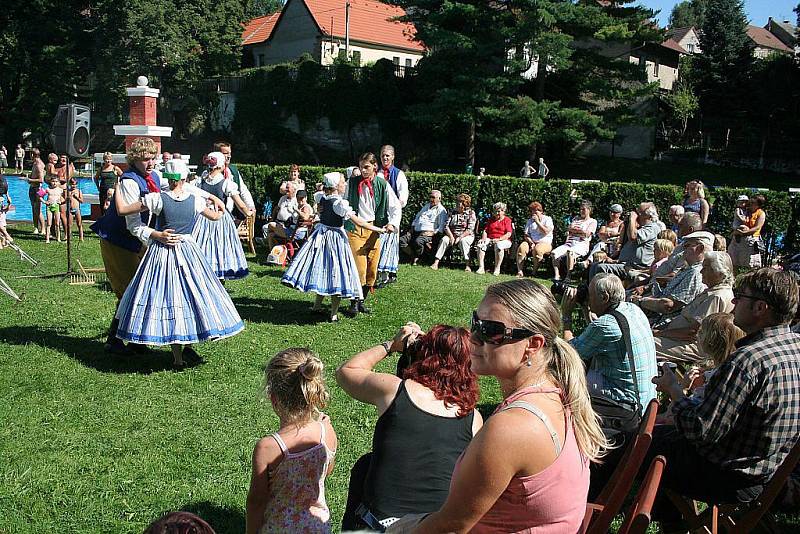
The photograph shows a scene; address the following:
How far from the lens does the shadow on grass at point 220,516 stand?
3781mm

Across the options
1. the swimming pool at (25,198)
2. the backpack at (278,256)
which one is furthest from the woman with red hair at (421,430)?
the swimming pool at (25,198)

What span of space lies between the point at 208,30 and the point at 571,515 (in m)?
48.4

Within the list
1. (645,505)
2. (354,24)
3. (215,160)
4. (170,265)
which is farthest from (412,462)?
(354,24)

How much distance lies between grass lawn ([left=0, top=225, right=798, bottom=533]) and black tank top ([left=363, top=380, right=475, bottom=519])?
134 cm

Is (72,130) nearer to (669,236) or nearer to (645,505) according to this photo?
(669,236)

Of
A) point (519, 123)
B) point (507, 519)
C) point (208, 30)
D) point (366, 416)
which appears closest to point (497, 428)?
point (507, 519)

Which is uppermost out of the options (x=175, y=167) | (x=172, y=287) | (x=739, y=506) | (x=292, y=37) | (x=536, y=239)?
(x=292, y=37)

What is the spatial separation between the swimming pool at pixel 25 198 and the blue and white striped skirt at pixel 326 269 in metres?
9.75

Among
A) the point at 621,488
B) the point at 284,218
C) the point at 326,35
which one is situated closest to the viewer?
the point at 621,488

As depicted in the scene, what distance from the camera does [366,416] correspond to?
208 inches

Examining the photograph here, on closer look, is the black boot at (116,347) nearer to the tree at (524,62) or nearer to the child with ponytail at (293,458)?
the child with ponytail at (293,458)

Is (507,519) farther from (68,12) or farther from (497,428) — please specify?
(68,12)

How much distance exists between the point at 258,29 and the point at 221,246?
50.1 meters

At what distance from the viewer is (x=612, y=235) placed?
1198 centimetres
